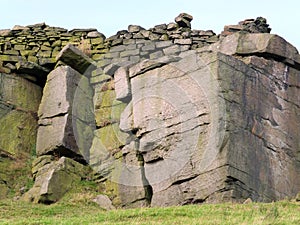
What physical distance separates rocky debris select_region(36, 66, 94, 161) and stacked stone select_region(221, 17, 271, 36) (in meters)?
4.12

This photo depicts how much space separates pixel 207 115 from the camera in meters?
21.8

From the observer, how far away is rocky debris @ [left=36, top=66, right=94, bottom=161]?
23.8 metres

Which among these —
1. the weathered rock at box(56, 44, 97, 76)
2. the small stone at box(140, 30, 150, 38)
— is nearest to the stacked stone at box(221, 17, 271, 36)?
the small stone at box(140, 30, 150, 38)

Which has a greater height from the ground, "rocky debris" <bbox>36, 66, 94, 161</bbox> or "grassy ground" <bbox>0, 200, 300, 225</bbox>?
"rocky debris" <bbox>36, 66, 94, 161</bbox>

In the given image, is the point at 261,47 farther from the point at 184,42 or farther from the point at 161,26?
the point at 161,26

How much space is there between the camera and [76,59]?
2552cm

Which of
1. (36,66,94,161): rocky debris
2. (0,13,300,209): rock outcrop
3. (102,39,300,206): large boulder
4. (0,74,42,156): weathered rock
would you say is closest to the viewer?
(102,39,300,206): large boulder

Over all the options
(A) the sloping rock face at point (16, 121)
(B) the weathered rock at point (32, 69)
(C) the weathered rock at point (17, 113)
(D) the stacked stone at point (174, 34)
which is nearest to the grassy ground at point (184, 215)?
(A) the sloping rock face at point (16, 121)

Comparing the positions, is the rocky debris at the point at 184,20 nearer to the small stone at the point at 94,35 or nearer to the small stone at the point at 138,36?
the small stone at the point at 138,36

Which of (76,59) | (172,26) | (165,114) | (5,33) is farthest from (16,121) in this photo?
(172,26)

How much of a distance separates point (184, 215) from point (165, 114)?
5.19 m

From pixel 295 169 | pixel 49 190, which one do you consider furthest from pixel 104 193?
pixel 295 169

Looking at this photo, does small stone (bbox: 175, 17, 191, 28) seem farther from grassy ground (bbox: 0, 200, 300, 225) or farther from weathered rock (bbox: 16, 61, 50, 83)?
grassy ground (bbox: 0, 200, 300, 225)

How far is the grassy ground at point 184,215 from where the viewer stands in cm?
1683
